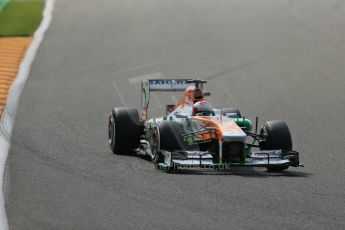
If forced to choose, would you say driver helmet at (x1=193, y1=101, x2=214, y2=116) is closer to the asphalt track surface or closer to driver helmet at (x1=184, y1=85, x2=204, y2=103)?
driver helmet at (x1=184, y1=85, x2=204, y2=103)

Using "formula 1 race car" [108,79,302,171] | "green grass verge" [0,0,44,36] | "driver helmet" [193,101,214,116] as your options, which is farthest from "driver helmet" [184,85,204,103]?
"green grass verge" [0,0,44,36]

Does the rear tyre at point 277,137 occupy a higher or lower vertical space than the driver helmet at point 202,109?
lower

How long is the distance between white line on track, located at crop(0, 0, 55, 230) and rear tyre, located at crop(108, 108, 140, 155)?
1.61m

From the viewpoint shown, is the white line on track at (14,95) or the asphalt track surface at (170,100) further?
the white line on track at (14,95)

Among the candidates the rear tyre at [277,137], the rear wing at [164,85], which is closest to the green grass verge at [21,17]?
the rear wing at [164,85]

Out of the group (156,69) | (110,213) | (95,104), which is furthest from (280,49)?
(110,213)

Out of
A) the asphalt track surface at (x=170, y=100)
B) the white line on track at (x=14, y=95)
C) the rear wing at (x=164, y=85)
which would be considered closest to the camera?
the asphalt track surface at (x=170, y=100)

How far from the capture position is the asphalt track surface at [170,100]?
9.68 metres

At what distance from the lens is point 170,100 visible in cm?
1950

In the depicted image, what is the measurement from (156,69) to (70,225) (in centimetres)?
1348

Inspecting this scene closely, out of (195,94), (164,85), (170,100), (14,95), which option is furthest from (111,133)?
(170,100)

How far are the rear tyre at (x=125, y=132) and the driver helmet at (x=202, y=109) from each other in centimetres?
99

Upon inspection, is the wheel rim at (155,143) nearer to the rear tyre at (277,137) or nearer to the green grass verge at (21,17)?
the rear tyre at (277,137)

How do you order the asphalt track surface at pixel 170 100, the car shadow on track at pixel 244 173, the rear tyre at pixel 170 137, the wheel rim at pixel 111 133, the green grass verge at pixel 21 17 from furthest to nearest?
the green grass verge at pixel 21 17 < the wheel rim at pixel 111 133 < the rear tyre at pixel 170 137 < the car shadow on track at pixel 244 173 < the asphalt track surface at pixel 170 100
